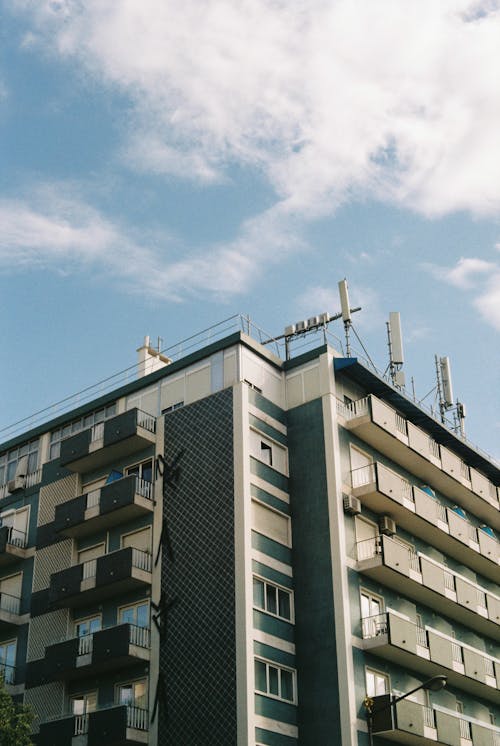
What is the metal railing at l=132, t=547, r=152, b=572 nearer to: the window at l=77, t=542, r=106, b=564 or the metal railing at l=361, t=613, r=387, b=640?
the window at l=77, t=542, r=106, b=564

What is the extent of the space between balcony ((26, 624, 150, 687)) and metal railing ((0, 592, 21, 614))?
13.9 feet

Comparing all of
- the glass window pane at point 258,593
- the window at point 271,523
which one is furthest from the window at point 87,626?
the window at point 271,523

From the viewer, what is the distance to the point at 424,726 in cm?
4047

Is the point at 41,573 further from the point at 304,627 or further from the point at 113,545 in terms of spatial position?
the point at 304,627

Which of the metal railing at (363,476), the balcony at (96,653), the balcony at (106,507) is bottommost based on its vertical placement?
the balcony at (96,653)

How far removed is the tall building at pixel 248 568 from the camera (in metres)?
39.1

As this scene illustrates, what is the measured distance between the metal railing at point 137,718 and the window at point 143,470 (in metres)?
9.86

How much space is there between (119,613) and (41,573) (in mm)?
5453

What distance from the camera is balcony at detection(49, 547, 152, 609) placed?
42156 mm

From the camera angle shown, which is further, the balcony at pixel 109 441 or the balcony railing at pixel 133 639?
the balcony at pixel 109 441

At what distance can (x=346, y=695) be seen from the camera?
3834 centimetres

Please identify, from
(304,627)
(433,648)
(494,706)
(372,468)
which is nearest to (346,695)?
(304,627)

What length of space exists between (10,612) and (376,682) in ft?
55.3

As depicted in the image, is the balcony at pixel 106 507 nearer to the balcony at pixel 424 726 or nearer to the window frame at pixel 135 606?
the window frame at pixel 135 606
